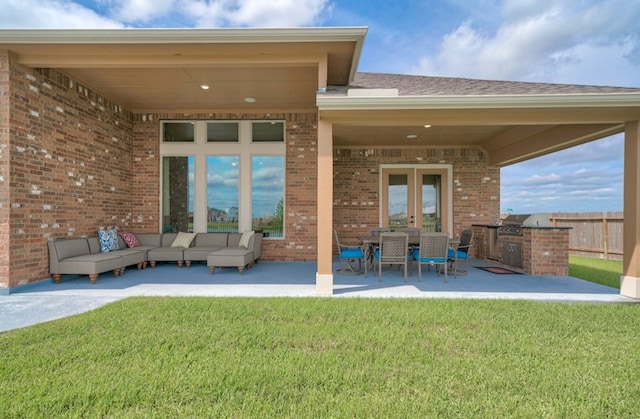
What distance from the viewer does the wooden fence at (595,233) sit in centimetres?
888

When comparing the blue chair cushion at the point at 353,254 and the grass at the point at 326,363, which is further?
the blue chair cushion at the point at 353,254

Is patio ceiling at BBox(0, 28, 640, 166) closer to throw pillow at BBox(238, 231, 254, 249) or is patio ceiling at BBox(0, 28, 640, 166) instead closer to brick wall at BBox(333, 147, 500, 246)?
brick wall at BBox(333, 147, 500, 246)

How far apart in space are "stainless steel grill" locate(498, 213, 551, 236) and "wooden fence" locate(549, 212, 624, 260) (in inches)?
112

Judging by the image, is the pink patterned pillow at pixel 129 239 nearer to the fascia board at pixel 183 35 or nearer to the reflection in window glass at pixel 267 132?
the reflection in window glass at pixel 267 132

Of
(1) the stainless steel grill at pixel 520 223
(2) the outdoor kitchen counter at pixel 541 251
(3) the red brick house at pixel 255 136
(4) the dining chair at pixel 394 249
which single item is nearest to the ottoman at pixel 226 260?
(3) the red brick house at pixel 255 136

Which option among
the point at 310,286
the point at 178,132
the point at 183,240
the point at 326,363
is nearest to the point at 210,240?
the point at 183,240

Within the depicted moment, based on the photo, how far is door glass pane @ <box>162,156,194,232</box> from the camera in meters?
8.06

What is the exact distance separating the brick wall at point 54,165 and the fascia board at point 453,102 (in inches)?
195

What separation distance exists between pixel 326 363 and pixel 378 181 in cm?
728

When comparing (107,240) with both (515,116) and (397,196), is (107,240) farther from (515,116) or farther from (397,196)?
(515,116)

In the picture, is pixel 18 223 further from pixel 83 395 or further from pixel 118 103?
pixel 83 395

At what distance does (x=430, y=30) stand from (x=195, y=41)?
29.8 ft

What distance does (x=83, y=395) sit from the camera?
2.06 meters

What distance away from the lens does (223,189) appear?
8070 millimetres
